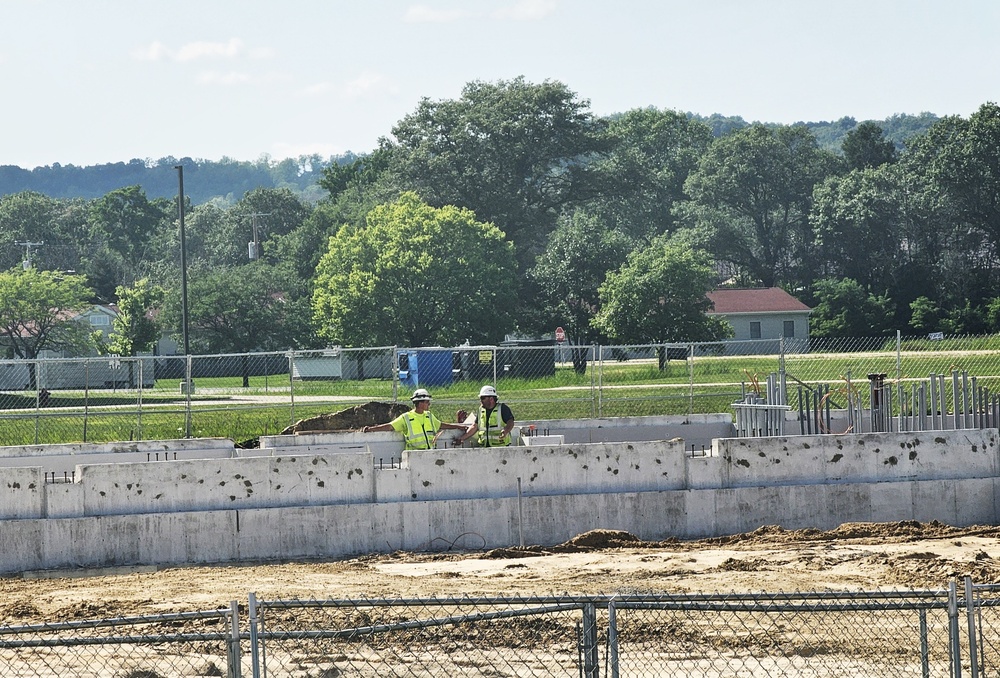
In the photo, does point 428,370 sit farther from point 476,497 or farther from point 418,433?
point 476,497

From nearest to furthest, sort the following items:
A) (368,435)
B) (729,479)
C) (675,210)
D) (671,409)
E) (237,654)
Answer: (237,654) → (729,479) → (368,435) → (671,409) → (675,210)

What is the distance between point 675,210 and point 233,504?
7784 cm

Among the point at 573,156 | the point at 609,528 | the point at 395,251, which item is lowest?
the point at 609,528

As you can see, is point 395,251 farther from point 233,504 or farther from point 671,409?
point 233,504

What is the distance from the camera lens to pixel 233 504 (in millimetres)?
14695

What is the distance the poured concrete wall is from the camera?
14.5 m

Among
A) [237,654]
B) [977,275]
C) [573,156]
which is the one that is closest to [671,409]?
[237,654]

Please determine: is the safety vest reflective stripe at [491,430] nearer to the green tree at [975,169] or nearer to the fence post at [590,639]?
the fence post at [590,639]

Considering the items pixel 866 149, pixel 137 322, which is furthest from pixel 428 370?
pixel 866 149

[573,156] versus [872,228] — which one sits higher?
[573,156]

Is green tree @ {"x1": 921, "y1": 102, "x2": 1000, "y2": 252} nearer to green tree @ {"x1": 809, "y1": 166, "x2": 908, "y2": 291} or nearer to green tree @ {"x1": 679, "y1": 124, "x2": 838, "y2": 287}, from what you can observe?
green tree @ {"x1": 809, "y1": 166, "x2": 908, "y2": 291}

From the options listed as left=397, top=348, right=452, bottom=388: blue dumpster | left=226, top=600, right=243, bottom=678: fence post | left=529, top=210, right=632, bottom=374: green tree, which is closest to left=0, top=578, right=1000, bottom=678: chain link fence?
left=226, top=600, right=243, bottom=678: fence post

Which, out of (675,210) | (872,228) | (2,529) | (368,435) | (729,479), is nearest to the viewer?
(2,529)

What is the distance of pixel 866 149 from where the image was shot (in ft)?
292
